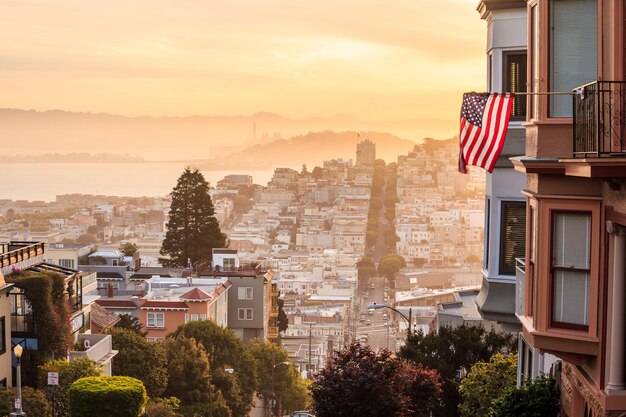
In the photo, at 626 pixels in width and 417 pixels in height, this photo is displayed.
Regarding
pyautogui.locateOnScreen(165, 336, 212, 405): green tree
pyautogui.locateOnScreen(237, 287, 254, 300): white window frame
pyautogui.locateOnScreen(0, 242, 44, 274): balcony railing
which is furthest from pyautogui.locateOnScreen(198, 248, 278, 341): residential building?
pyautogui.locateOnScreen(0, 242, 44, 274): balcony railing

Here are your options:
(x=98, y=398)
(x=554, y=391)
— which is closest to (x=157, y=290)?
(x=98, y=398)

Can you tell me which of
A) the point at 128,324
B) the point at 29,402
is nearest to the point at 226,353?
the point at 128,324

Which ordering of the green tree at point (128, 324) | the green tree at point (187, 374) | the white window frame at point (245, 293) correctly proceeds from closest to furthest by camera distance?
the green tree at point (187, 374)
the green tree at point (128, 324)
the white window frame at point (245, 293)

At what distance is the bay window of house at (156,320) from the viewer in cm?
6334

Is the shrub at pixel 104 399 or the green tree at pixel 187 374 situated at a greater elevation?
the shrub at pixel 104 399

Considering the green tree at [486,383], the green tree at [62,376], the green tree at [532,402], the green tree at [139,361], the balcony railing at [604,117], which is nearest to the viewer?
the balcony railing at [604,117]

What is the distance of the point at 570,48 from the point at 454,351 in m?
16.7

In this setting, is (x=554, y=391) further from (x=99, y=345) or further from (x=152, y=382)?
(x=152, y=382)

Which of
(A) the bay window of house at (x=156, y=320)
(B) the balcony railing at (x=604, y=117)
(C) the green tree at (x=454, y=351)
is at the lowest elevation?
(A) the bay window of house at (x=156, y=320)

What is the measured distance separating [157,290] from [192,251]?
16.9 m

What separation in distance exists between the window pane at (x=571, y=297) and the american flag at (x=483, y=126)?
1.83 m

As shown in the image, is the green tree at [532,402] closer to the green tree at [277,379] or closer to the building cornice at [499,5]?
the building cornice at [499,5]

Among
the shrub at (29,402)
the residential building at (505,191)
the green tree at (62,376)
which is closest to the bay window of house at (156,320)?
the green tree at (62,376)

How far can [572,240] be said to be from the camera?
34.7ft
